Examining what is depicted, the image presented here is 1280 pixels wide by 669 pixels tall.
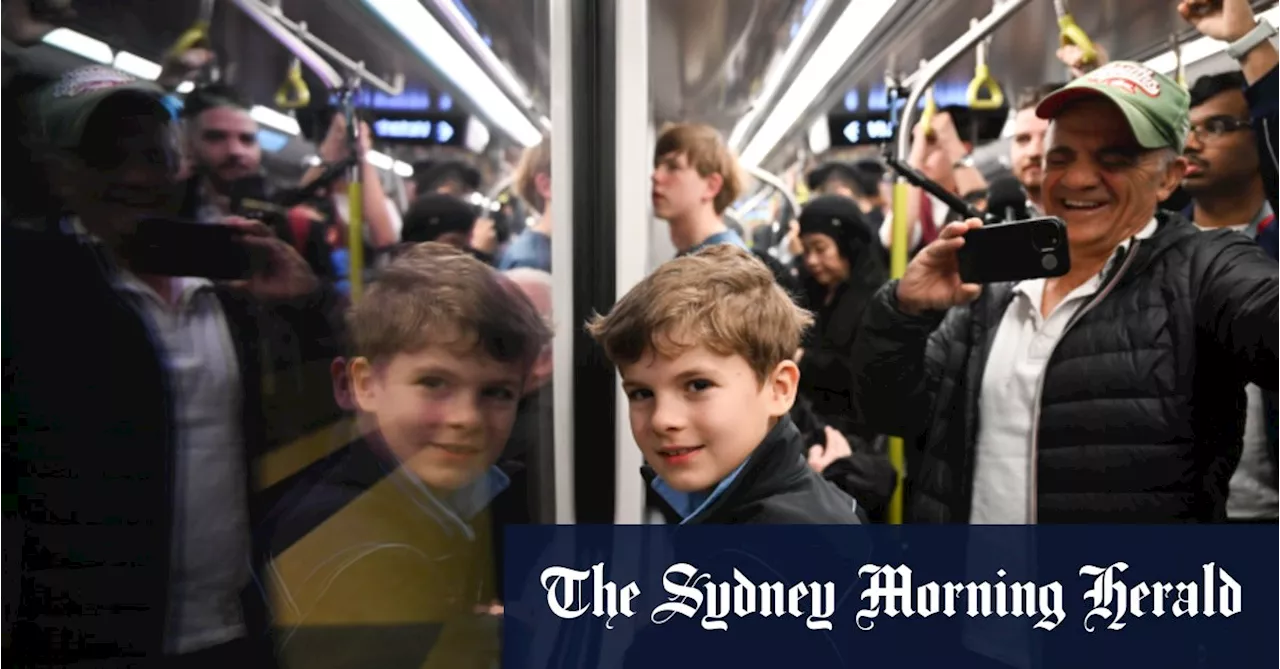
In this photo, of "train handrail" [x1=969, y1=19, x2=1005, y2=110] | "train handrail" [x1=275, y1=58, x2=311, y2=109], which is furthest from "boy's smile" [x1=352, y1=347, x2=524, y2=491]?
"train handrail" [x1=969, y1=19, x2=1005, y2=110]

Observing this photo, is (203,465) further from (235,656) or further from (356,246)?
(356,246)

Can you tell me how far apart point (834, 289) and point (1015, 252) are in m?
0.30

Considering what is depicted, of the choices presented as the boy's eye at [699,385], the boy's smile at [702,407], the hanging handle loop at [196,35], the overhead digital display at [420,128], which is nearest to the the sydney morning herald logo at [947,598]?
the boy's smile at [702,407]

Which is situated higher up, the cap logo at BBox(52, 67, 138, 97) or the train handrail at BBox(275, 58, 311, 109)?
the cap logo at BBox(52, 67, 138, 97)

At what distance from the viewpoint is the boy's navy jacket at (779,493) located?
4.50 ft

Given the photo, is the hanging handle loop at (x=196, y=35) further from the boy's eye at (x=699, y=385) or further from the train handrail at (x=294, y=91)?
the boy's eye at (x=699, y=385)

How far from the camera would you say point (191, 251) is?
4.74ft

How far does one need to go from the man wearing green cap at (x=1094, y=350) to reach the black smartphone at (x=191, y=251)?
41.1 inches

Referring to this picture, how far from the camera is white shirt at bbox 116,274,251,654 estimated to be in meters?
1.45

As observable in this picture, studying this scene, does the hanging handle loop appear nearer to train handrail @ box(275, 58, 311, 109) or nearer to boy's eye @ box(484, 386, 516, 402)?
train handrail @ box(275, 58, 311, 109)

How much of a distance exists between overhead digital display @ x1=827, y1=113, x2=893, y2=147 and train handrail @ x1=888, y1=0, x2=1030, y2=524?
25 millimetres

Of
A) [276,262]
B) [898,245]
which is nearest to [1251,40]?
[898,245]

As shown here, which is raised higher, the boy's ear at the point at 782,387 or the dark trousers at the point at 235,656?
the boy's ear at the point at 782,387

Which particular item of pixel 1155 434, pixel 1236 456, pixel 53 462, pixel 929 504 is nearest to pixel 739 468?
pixel 929 504
